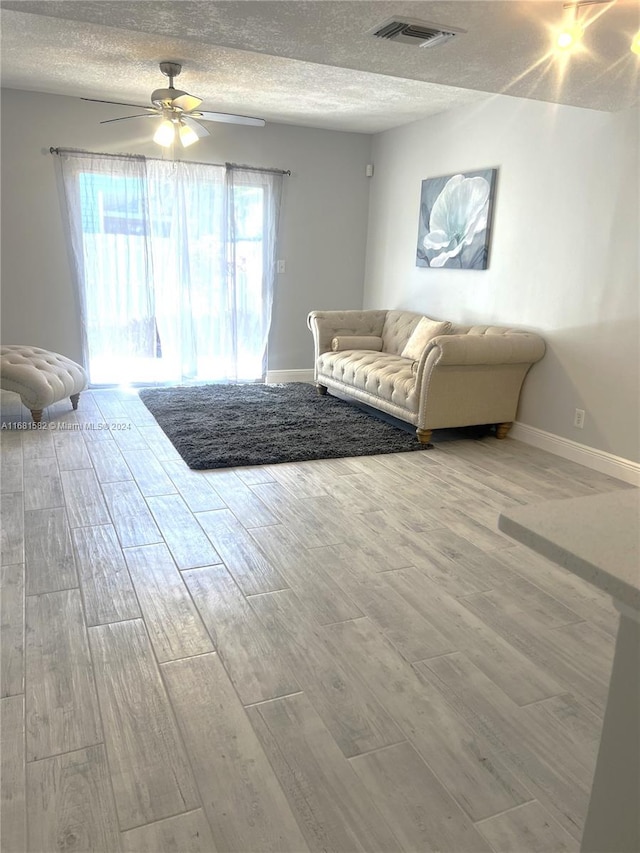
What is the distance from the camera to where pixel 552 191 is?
430 centimetres

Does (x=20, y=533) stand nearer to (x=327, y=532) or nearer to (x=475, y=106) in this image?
(x=327, y=532)

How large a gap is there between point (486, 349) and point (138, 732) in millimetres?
3318

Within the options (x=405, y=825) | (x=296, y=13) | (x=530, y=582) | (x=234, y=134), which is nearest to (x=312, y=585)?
(x=530, y=582)

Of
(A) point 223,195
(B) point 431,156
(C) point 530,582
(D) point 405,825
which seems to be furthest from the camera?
(A) point 223,195

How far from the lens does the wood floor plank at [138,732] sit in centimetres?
146

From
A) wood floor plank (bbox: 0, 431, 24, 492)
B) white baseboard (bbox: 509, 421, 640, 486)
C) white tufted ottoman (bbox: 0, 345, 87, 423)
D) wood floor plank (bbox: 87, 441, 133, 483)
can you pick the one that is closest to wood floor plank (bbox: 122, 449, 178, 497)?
wood floor plank (bbox: 87, 441, 133, 483)

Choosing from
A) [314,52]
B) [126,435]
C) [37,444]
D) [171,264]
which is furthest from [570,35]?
[171,264]

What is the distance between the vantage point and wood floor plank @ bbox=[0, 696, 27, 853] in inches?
53.4

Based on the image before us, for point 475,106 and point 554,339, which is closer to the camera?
point 554,339

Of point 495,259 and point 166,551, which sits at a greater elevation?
point 495,259

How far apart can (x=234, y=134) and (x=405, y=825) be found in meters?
5.88

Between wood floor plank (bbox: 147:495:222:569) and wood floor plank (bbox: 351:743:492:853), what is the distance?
3.94ft

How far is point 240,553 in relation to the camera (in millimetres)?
2697

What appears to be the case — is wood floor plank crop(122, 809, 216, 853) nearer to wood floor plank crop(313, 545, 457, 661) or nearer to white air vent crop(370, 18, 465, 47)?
wood floor plank crop(313, 545, 457, 661)
